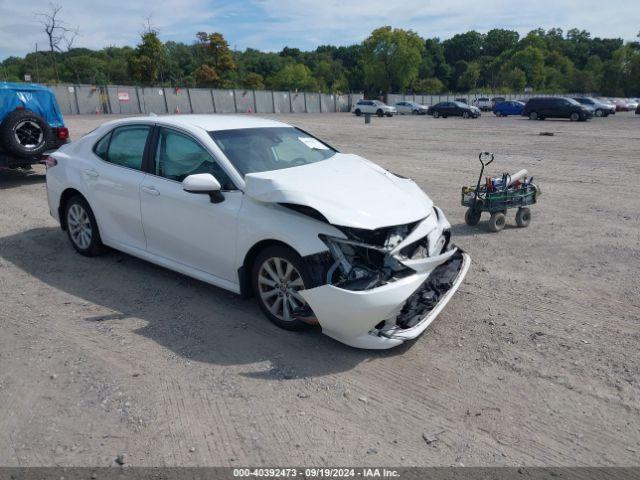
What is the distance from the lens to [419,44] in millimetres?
89375

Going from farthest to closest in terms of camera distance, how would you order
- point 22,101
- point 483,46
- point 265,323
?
point 483,46
point 22,101
point 265,323

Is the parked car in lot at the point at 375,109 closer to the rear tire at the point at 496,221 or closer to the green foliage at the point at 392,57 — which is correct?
the green foliage at the point at 392,57

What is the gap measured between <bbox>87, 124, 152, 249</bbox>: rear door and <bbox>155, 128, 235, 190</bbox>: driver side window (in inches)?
9.4

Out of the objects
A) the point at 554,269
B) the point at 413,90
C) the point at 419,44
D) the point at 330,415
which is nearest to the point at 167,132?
the point at 330,415

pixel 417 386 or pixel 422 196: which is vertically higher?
pixel 422 196

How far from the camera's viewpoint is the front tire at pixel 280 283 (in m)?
4.09

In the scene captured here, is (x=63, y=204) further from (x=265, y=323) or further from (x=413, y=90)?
(x=413, y=90)

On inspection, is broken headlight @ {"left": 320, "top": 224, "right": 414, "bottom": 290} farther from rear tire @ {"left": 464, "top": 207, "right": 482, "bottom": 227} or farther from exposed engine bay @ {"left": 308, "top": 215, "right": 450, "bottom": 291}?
rear tire @ {"left": 464, "top": 207, "right": 482, "bottom": 227}

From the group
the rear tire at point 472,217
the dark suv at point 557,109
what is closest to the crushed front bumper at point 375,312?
the rear tire at point 472,217

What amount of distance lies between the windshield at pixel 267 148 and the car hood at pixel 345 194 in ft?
0.63

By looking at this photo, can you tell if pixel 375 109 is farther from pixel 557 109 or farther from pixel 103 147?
pixel 103 147

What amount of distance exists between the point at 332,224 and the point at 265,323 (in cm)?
119

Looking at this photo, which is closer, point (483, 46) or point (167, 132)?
point (167, 132)

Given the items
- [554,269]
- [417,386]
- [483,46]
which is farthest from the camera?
[483,46]
